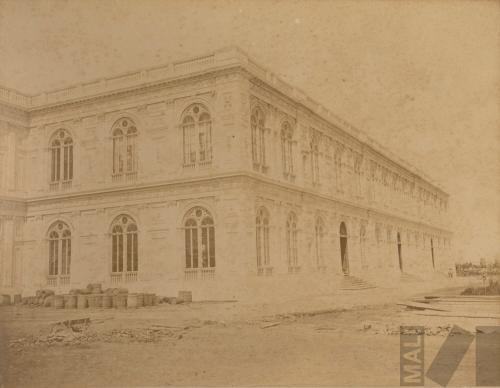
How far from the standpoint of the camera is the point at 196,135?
44.7ft

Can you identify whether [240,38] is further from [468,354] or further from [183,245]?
[468,354]

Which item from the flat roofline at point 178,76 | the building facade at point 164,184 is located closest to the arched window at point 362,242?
the building facade at point 164,184

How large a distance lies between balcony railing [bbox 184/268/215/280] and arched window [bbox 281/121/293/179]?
3.61m

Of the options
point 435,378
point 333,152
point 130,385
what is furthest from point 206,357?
point 333,152

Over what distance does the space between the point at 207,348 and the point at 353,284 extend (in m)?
7.35

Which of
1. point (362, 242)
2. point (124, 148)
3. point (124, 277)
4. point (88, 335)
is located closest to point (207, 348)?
point (88, 335)

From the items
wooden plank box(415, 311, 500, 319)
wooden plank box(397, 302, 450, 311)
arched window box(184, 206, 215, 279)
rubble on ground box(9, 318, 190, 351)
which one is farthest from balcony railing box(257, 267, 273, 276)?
wooden plank box(415, 311, 500, 319)

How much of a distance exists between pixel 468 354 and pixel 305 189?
24.0 feet

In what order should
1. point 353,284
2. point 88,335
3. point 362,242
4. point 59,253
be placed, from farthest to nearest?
point 362,242, point 353,284, point 59,253, point 88,335

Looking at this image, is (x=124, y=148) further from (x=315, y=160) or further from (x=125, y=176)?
(x=315, y=160)

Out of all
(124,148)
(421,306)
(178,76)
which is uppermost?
(178,76)

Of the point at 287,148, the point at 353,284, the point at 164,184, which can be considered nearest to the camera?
the point at 164,184

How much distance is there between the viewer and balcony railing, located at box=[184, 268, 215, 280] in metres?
12.9

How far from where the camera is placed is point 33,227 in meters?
12.7
